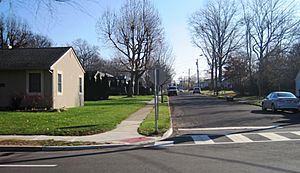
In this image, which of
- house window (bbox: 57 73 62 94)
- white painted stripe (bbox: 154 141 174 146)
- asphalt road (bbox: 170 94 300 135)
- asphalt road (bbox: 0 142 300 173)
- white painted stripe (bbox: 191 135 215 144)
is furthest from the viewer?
house window (bbox: 57 73 62 94)

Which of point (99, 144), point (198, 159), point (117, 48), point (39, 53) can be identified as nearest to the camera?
point (198, 159)

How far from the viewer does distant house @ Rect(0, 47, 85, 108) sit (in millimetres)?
27406

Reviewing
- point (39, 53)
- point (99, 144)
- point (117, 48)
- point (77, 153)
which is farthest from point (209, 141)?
point (117, 48)

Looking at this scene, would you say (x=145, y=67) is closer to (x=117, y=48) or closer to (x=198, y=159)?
(x=117, y=48)

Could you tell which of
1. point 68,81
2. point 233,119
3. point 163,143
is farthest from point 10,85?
point 163,143

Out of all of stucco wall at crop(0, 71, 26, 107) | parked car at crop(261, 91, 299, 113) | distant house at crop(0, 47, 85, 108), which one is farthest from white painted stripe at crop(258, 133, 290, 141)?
stucco wall at crop(0, 71, 26, 107)

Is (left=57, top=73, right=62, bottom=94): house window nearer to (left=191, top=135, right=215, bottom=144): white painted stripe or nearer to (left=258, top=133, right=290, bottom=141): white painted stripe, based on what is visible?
(left=191, top=135, right=215, bottom=144): white painted stripe

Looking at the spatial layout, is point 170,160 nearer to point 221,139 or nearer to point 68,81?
point 221,139

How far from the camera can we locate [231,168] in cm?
898

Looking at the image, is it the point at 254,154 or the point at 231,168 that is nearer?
the point at 231,168

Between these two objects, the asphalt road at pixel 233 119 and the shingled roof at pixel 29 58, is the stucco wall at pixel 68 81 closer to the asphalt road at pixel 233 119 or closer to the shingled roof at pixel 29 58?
the shingled roof at pixel 29 58

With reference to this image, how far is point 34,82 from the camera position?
91.9ft

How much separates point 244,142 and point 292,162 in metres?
4.04

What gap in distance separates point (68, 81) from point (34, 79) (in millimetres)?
3750
